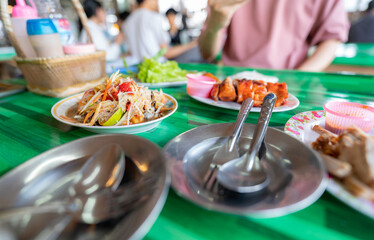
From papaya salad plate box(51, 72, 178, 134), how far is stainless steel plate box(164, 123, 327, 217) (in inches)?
9.5

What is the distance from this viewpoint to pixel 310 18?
91.2 inches

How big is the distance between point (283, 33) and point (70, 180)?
8.81 feet

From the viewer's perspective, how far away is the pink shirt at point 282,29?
7.43 ft

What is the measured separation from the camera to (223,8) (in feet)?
5.86

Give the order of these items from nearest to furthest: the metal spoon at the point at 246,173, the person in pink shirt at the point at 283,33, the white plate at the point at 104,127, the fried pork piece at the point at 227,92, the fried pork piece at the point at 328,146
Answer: the metal spoon at the point at 246,173
the fried pork piece at the point at 328,146
the white plate at the point at 104,127
the fried pork piece at the point at 227,92
the person in pink shirt at the point at 283,33

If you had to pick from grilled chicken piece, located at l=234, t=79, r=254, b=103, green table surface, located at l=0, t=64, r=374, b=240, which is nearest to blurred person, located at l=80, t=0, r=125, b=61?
green table surface, located at l=0, t=64, r=374, b=240

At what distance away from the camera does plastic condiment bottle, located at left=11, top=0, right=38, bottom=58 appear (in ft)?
4.30

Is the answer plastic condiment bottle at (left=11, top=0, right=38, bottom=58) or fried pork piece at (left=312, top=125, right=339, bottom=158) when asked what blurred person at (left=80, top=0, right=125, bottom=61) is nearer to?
plastic condiment bottle at (left=11, top=0, right=38, bottom=58)

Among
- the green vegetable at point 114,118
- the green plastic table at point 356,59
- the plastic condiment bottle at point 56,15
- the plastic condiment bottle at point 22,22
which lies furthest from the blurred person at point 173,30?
the green vegetable at point 114,118

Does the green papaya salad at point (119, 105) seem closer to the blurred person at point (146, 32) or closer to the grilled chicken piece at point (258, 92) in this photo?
the grilled chicken piece at point (258, 92)

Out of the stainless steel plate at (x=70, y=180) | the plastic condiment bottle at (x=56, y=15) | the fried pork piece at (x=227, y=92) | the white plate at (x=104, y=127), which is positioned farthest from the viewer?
the plastic condiment bottle at (x=56, y=15)

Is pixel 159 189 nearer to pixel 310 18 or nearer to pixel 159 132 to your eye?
pixel 159 132

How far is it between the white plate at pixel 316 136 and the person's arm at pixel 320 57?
5.34 ft

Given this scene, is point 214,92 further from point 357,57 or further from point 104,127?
point 357,57
